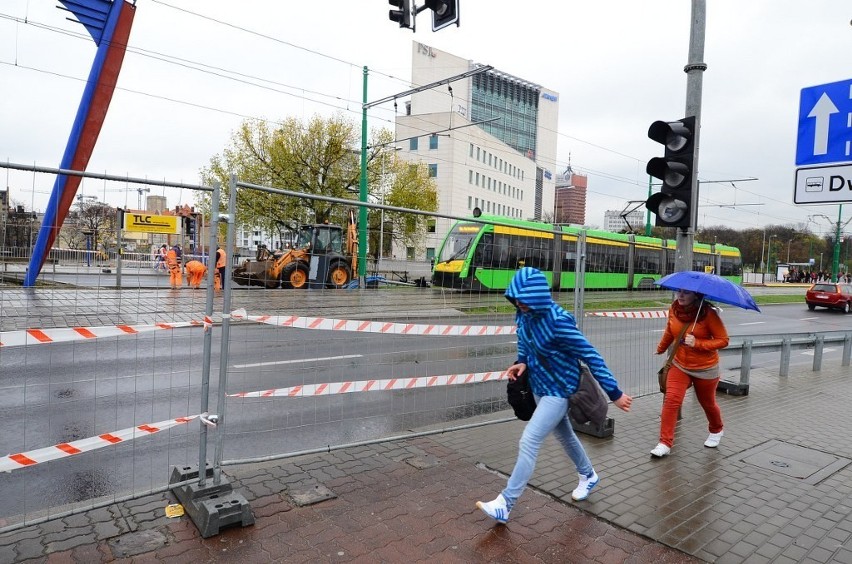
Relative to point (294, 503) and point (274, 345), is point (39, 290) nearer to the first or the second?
point (274, 345)

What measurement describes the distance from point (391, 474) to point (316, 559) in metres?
1.29

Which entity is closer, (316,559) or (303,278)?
(316,559)

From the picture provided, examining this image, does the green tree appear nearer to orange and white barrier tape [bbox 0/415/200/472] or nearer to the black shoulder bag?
orange and white barrier tape [bbox 0/415/200/472]

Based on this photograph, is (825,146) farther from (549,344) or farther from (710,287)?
(549,344)

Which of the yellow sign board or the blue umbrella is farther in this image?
the blue umbrella

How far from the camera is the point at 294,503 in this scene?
3.78 m

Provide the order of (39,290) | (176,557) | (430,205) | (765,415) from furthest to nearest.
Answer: (430,205) < (765,415) < (39,290) < (176,557)

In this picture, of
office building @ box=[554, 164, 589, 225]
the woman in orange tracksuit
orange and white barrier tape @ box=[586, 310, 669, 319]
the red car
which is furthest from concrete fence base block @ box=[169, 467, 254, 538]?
office building @ box=[554, 164, 589, 225]

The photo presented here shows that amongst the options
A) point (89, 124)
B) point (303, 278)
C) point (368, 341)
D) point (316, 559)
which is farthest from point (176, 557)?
point (89, 124)

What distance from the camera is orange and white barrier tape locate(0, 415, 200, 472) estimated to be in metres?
3.71

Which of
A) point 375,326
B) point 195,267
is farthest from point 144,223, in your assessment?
point 375,326

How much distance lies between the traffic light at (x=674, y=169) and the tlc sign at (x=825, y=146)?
1.07 meters

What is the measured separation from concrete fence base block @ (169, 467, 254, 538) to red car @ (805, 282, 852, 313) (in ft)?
104

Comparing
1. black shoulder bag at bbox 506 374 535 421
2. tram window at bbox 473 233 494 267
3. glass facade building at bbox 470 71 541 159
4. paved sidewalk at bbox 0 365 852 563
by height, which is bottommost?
paved sidewalk at bbox 0 365 852 563
